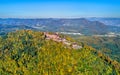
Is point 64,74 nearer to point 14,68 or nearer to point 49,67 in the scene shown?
point 49,67

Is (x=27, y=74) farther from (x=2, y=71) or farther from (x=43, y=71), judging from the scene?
(x=2, y=71)

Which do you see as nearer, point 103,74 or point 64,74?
point 64,74

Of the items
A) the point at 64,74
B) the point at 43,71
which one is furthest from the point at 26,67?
the point at 64,74

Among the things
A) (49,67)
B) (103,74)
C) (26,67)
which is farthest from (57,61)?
(103,74)

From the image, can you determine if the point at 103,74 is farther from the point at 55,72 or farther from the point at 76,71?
the point at 55,72

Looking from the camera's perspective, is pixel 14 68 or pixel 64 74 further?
pixel 14 68

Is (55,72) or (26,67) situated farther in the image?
(26,67)

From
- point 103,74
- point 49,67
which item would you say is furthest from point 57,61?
point 103,74
